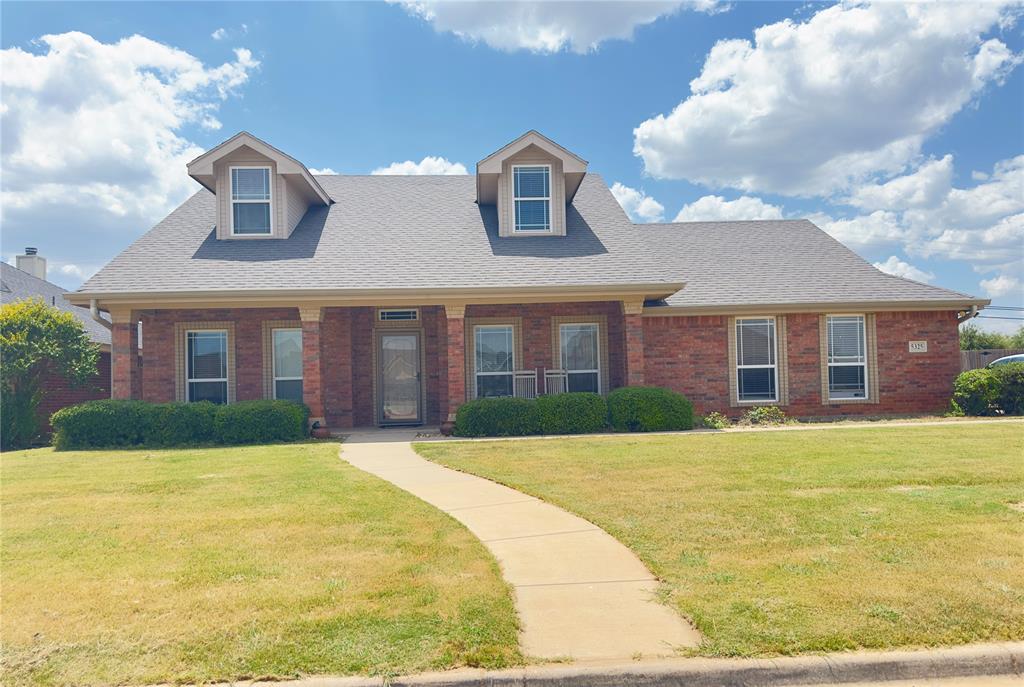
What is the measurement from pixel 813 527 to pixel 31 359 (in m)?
15.5

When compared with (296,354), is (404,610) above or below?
below

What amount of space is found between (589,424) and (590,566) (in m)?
8.68

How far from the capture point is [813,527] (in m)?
5.87

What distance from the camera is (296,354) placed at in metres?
15.8

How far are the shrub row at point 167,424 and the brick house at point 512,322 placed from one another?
130 cm

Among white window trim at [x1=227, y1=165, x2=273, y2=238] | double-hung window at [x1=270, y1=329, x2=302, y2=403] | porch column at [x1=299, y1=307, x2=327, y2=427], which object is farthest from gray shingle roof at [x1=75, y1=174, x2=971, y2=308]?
double-hung window at [x1=270, y1=329, x2=302, y2=403]

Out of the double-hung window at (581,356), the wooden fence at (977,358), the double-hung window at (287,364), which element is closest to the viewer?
the double-hung window at (287,364)

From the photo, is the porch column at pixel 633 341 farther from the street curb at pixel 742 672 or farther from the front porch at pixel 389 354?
the street curb at pixel 742 672

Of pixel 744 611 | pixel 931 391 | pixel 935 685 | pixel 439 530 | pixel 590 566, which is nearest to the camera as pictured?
pixel 935 685

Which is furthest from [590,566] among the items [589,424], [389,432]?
[389,432]

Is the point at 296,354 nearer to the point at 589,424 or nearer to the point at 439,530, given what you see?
the point at 589,424

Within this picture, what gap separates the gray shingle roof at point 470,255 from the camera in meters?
14.4

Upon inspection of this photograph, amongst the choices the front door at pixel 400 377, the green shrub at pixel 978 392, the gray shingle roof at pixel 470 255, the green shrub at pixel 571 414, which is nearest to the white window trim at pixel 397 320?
the front door at pixel 400 377

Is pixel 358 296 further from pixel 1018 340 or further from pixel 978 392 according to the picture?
pixel 1018 340
